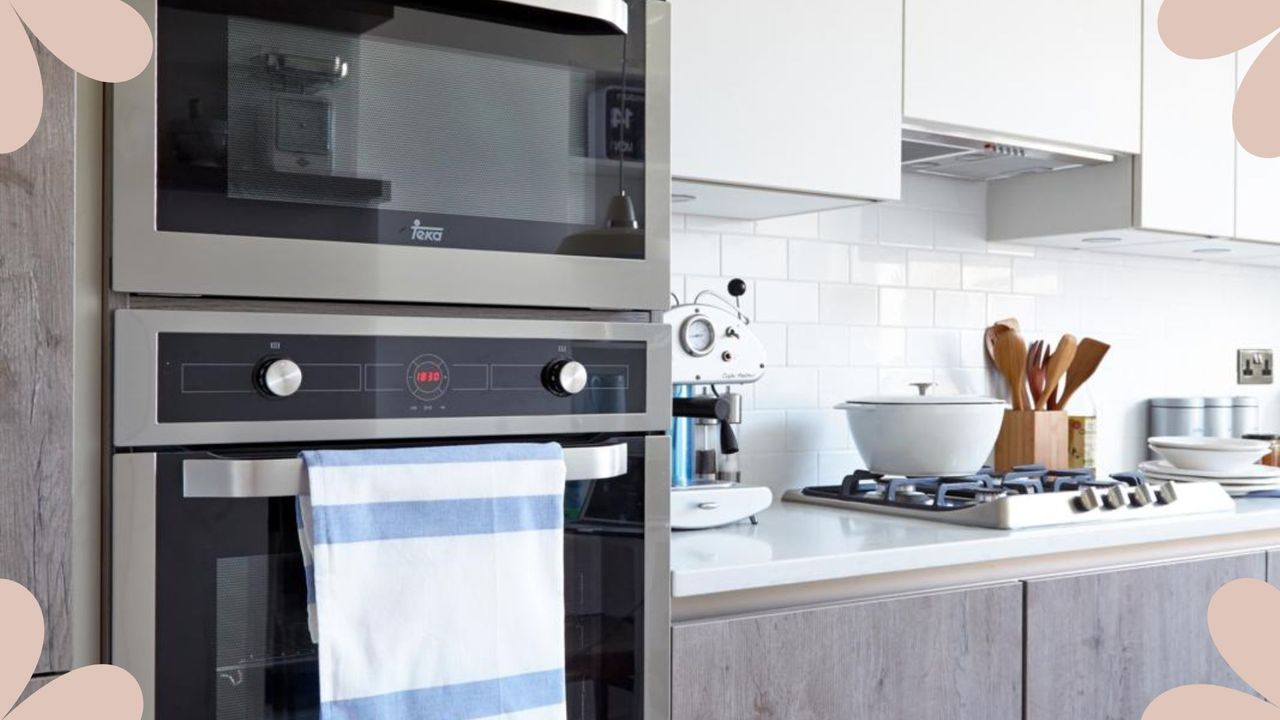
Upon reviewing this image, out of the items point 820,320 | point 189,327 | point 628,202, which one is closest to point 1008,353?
point 820,320

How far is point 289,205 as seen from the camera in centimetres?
131

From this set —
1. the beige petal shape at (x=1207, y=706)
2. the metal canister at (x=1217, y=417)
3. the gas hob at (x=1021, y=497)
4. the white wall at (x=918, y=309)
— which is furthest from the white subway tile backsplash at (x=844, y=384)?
the metal canister at (x=1217, y=417)

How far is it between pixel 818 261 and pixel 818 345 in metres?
0.17

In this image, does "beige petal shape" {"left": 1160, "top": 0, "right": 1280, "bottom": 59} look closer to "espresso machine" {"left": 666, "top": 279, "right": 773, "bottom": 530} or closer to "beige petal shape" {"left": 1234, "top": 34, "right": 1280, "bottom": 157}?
"beige petal shape" {"left": 1234, "top": 34, "right": 1280, "bottom": 157}

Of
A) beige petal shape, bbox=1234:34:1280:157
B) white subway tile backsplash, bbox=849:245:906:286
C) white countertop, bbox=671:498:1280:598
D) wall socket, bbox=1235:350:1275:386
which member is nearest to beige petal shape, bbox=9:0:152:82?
white countertop, bbox=671:498:1280:598

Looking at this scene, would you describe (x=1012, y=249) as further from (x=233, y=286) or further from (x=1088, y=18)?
(x=233, y=286)

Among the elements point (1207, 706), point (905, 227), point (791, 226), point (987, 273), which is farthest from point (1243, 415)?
point (791, 226)

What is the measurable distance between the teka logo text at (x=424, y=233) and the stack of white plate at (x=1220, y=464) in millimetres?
1897

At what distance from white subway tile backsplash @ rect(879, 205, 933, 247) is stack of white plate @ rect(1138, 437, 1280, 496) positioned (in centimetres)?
67

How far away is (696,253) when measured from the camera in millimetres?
2400

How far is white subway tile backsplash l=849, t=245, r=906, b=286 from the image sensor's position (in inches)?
104

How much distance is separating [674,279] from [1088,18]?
98 cm

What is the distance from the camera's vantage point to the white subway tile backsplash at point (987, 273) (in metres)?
2.85

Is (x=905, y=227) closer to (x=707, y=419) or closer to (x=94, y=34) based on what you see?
(x=707, y=419)
